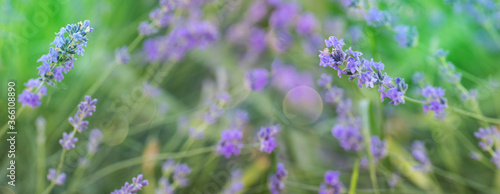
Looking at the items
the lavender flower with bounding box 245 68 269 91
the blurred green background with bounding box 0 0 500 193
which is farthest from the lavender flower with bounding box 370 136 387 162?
the lavender flower with bounding box 245 68 269 91

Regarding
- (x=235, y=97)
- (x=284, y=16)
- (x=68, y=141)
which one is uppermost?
(x=284, y=16)

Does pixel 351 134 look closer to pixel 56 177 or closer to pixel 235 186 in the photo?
pixel 235 186

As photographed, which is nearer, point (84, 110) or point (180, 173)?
point (84, 110)

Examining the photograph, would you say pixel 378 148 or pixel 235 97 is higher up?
pixel 235 97

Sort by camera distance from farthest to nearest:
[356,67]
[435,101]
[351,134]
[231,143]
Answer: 1. [351,134]
2. [231,143]
3. [435,101]
4. [356,67]

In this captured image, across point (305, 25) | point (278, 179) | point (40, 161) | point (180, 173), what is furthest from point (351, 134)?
point (40, 161)

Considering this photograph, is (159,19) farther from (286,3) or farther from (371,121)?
(286,3)

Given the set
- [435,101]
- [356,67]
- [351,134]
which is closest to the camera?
[356,67]

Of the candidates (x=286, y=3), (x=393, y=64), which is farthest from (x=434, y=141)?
(x=286, y=3)
